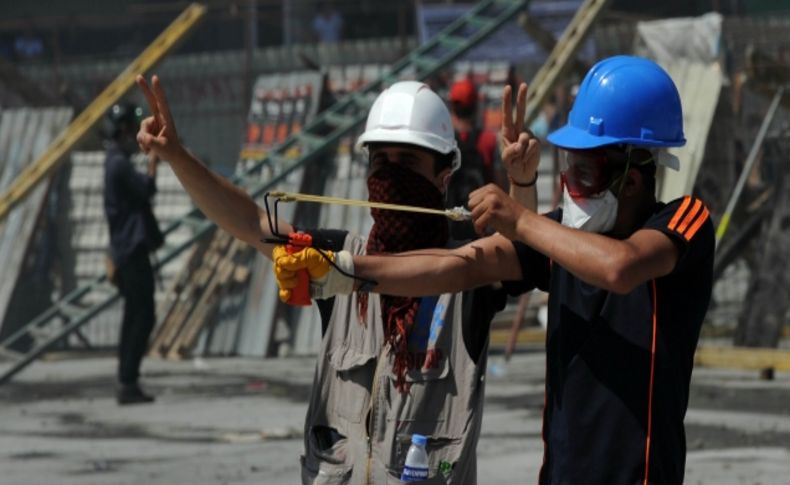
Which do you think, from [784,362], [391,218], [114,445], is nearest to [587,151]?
[391,218]

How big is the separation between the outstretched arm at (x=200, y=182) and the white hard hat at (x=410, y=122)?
0.35 m

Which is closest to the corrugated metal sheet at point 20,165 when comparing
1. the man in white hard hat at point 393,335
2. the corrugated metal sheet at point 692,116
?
the corrugated metal sheet at point 692,116

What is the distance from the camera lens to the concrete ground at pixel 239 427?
30.2ft

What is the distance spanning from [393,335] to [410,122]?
22.8 inches

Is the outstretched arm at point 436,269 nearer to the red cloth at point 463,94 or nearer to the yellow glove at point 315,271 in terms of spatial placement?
the yellow glove at point 315,271

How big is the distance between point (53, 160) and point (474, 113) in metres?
5.80

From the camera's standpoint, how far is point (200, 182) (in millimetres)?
4723

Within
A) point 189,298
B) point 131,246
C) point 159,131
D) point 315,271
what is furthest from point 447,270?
point 189,298

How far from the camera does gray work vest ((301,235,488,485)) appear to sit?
4.61 m

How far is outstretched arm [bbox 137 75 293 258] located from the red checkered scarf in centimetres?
24

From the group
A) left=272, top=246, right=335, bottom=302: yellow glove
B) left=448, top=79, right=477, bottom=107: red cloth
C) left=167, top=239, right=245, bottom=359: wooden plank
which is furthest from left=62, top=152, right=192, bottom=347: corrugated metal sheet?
left=272, top=246, right=335, bottom=302: yellow glove

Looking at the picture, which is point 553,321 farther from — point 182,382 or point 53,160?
point 53,160

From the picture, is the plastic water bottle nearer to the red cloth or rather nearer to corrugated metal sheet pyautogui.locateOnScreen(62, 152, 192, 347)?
the red cloth

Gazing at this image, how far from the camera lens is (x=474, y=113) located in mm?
11625
